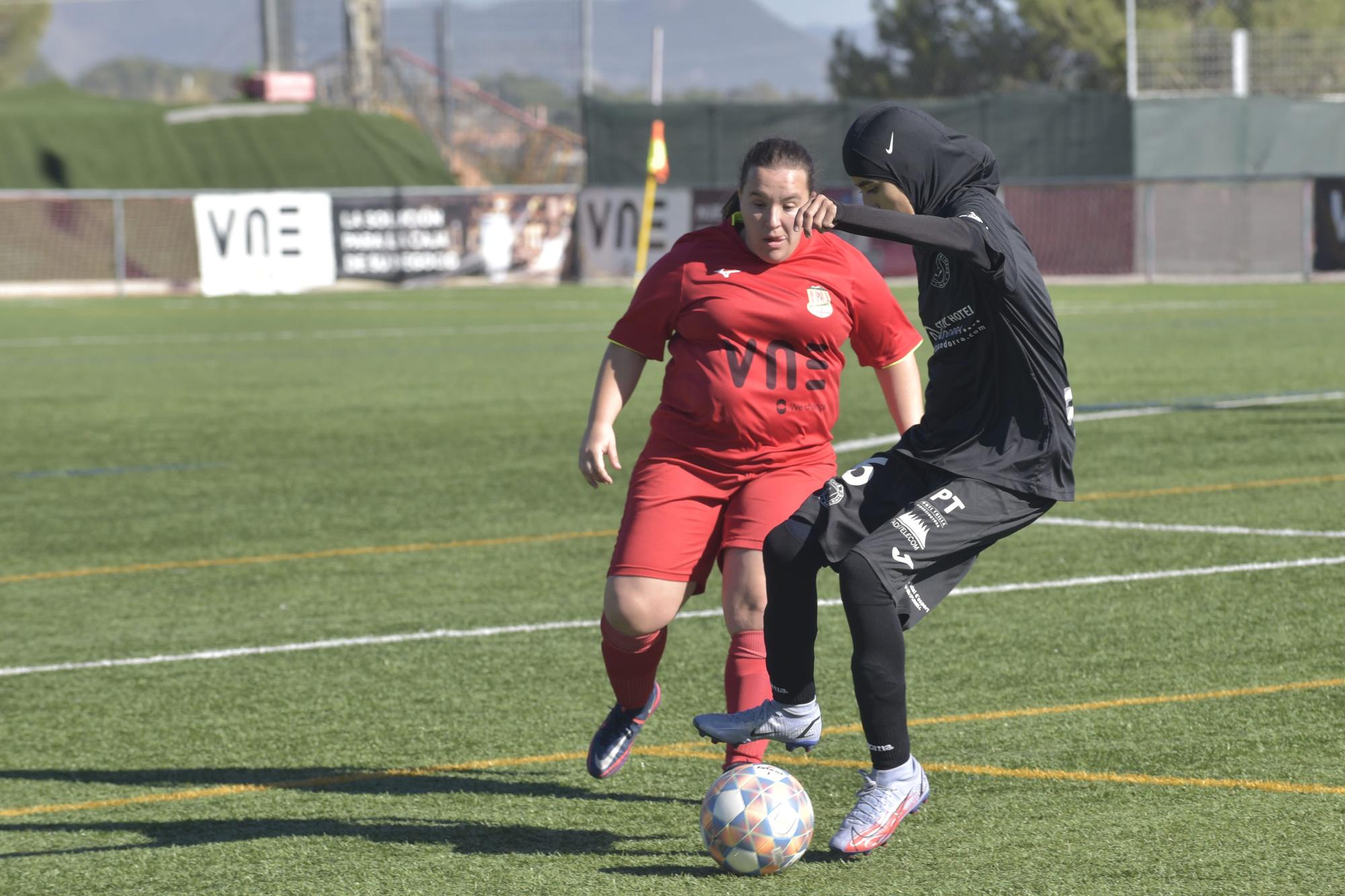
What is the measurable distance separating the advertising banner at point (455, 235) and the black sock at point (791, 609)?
3004cm

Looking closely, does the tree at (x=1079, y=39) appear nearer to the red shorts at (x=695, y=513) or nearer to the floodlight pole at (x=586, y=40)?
the floodlight pole at (x=586, y=40)

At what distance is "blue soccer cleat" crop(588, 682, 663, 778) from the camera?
17.0ft

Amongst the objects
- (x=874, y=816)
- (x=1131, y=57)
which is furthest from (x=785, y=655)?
(x=1131, y=57)

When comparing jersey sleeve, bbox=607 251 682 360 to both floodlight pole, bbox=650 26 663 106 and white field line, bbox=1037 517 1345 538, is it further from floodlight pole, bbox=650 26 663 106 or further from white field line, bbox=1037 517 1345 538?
floodlight pole, bbox=650 26 663 106

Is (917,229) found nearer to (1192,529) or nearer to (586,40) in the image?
(1192,529)

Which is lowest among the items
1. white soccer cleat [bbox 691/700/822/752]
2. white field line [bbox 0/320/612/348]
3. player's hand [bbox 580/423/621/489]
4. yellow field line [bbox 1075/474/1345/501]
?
white field line [bbox 0/320/612/348]

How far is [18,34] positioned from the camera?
311 feet

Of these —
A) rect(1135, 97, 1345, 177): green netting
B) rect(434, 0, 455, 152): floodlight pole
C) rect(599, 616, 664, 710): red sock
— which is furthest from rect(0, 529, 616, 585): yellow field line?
rect(434, 0, 455, 152): floodlight pole

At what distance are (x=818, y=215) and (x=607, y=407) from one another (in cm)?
109

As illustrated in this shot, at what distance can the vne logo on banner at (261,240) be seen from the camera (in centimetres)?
3306

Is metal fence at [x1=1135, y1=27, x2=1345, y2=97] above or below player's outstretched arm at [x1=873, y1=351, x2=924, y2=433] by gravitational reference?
above

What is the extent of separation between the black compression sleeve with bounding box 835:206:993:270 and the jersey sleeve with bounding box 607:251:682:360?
872 millimetres

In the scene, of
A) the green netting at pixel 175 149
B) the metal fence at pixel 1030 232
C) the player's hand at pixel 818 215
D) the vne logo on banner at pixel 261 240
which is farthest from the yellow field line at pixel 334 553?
the green netting at pixel 175 149

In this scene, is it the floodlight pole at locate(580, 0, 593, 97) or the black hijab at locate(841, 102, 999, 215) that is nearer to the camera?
the black hijab at locate(841, 102, 999, 215)
